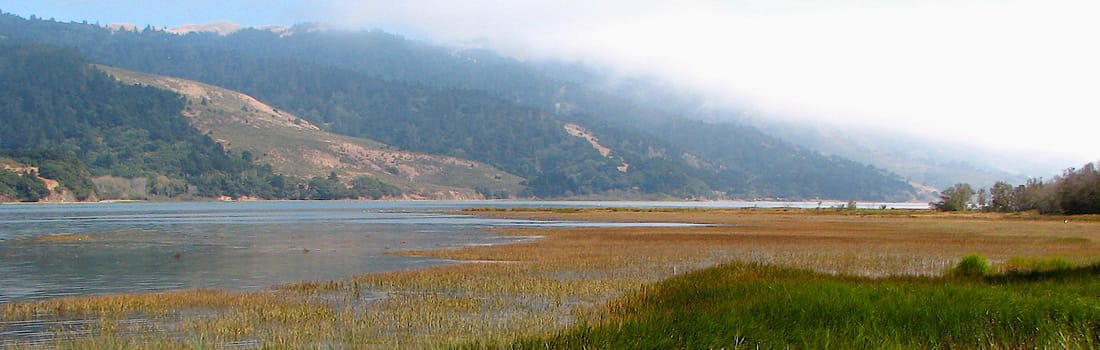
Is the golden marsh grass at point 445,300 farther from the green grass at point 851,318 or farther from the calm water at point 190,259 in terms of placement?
the calm water at point 190,259

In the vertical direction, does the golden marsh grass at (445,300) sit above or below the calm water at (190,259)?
above

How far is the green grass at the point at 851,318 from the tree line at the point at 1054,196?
100m

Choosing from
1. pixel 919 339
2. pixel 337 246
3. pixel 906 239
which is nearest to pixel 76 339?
pixel 919 339

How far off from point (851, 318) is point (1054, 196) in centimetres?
11921

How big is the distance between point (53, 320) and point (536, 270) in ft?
61.4

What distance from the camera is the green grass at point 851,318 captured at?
1546 cm

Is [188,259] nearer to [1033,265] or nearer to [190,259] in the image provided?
[190,259]

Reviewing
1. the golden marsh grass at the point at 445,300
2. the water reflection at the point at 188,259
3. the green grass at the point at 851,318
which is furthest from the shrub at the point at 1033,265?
the water reflection at the point at 188,259

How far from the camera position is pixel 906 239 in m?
62.6

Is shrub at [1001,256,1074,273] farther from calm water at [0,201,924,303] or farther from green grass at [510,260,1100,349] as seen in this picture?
calm water at [0,201,924,303]

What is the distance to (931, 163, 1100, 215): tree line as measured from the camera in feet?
362

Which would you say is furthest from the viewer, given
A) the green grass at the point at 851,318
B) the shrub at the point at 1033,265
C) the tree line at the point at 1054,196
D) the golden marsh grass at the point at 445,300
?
the tree line at the point at 1054,196

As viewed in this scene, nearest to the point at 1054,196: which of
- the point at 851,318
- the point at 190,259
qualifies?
the point at 190,259

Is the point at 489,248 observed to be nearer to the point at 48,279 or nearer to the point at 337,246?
the point at 337,246
